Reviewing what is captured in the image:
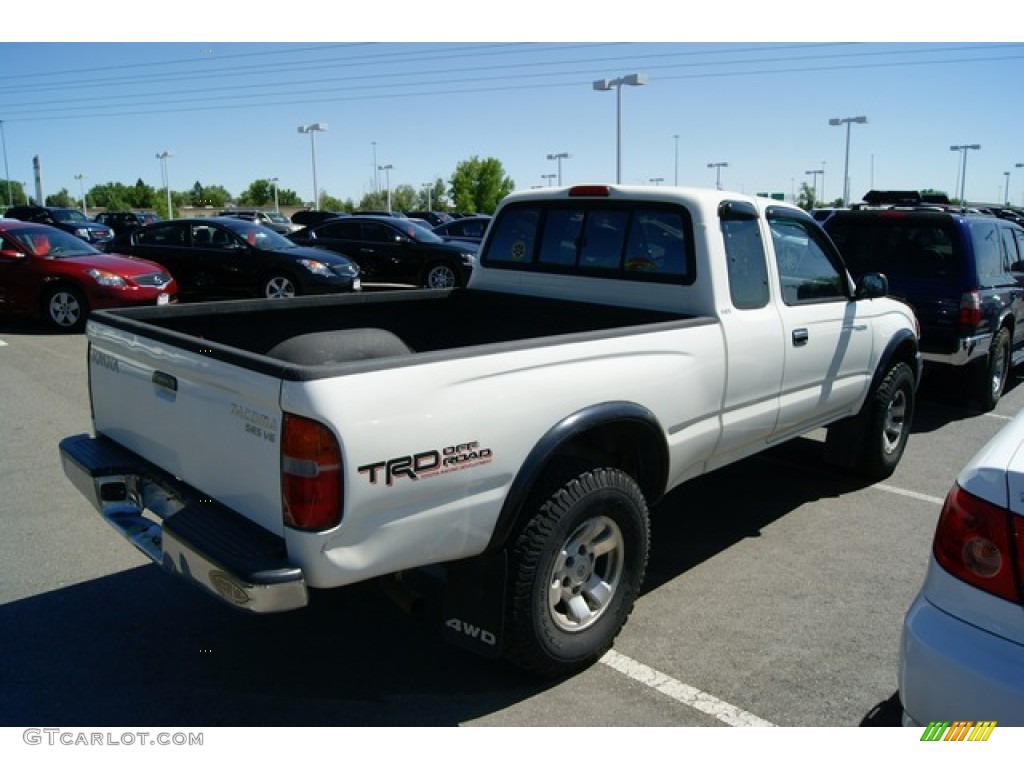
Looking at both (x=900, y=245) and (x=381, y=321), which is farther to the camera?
(x=900, y=245)

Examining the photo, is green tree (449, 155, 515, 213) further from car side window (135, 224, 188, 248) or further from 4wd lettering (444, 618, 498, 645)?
4wd lettering (444, 618, 498, 645)

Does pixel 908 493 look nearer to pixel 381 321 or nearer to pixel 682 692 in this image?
pixel 682 692

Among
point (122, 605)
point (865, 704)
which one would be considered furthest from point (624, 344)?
point (122, 605)

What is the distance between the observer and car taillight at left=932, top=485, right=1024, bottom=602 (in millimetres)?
2236

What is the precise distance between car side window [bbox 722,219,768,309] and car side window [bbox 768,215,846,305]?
161mm

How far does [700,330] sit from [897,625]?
167 cm

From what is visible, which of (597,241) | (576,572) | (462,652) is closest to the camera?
(576,572)

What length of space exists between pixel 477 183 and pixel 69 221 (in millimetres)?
61927

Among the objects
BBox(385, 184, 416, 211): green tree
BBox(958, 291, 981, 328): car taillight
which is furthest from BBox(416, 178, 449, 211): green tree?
BBox(958, 291, 981, 328): car taillight

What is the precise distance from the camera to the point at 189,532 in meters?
2.87

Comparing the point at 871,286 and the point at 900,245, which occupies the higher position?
the point at 900,245

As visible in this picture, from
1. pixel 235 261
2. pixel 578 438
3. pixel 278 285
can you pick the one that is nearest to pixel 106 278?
pixel 235 261

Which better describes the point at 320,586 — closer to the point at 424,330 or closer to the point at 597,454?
the point at 597,454

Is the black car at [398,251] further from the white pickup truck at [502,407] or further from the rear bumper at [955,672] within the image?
the rear bumper at [955,672]
